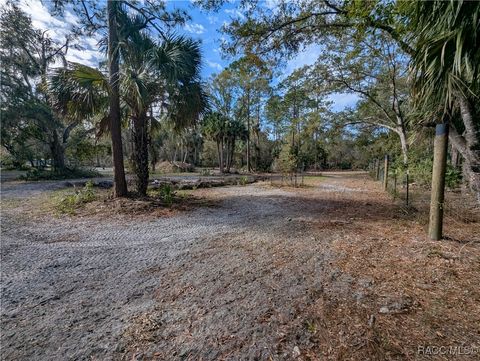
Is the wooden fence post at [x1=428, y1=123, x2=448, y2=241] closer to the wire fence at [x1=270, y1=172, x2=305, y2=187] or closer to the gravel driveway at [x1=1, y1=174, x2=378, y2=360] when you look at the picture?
the gravel driveway at [x1=1, y1=174, x2=378, y2=360]

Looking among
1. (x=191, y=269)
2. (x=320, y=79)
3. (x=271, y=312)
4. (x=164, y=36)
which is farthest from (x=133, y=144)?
(x=320, y=79)

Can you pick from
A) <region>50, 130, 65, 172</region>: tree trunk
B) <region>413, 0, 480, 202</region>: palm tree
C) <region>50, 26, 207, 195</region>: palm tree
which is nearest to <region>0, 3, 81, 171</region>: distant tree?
<region>50, 130, 65, 172</region>: tree trunk

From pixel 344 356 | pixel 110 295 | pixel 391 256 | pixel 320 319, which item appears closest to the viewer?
pixel 344 356

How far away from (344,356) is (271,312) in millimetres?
601

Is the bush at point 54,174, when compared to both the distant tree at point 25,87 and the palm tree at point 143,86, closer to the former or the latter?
the distant tree at point 25,87

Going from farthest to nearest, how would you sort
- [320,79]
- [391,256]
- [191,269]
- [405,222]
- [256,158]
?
1. [256,158]
2. [320,79]
3. [405,222]
4. [391,256]
5. [191,269]

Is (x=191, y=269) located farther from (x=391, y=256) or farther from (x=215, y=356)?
(x=391, y=256)

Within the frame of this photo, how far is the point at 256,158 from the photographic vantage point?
2792cm

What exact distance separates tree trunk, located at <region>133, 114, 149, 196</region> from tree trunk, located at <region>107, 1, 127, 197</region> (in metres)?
0.40

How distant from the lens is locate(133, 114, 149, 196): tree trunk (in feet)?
21.1

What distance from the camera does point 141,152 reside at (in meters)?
6.54

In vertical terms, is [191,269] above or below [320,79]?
below

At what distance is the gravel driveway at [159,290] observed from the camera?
1.59 m

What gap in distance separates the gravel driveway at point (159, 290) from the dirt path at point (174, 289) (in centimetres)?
1
